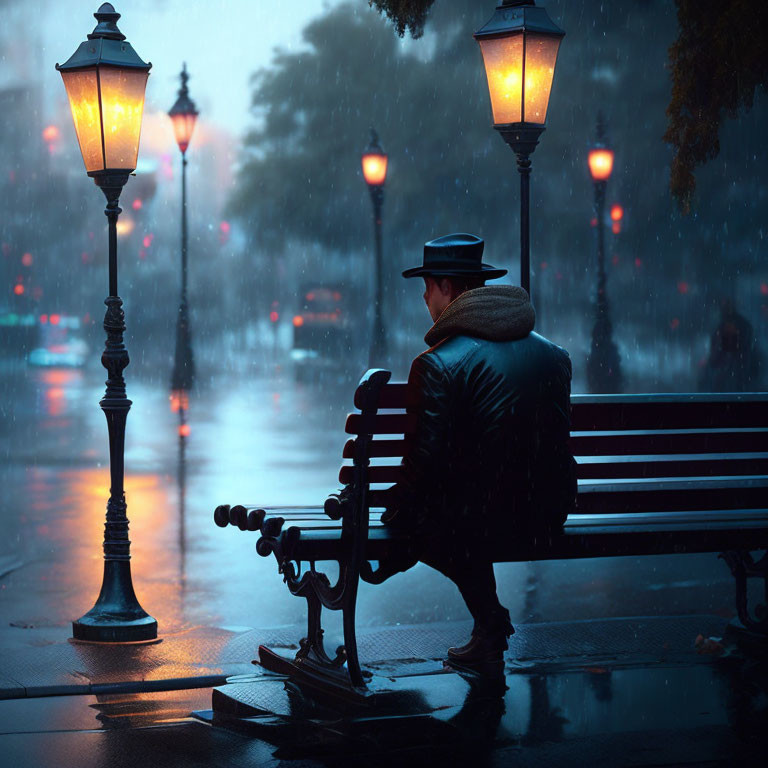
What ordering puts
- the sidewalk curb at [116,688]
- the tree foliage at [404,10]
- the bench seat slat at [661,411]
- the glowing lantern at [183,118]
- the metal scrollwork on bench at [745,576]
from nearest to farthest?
the sidewalk curb at [116,688], the bench seat slat at [661,411], the metal scrollwork on bench at [745,576], the tree foliage at [404,10], the glowing lantern at [183,118]

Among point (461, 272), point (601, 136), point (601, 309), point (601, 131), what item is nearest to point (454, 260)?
point (461, 272)

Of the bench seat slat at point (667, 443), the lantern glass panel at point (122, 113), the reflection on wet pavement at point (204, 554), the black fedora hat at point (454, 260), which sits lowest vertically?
the reflection on wet pavement at point (204, 554)

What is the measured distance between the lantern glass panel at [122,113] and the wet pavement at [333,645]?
2.61m

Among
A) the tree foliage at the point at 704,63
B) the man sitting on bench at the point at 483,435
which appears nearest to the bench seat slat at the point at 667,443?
the man sitting on bench at the point at 483,435

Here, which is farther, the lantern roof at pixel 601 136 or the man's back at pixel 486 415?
the lantern roof at pixel 601 136

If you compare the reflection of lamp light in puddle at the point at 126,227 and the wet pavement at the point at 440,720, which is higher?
the reflection of lamp light in puddle at the point at 126,227

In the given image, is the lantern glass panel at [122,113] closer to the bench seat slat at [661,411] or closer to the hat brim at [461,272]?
the hat brim at [461,272]

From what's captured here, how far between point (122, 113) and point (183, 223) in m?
25.0

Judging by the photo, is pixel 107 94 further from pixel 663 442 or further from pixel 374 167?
pixel 374 167

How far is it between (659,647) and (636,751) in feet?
6.10

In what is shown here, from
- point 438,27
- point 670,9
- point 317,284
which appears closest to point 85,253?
point 317,284

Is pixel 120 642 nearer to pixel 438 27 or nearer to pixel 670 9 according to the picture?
pixel 670 9

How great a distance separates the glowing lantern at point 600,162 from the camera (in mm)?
25516

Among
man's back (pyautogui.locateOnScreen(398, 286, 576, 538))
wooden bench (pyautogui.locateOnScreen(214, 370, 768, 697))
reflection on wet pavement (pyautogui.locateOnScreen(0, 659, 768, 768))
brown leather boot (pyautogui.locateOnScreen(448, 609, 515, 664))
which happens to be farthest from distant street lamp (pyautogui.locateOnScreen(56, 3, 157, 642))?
man's back (pyautogui.locateOnScreen(398, 286, 576, 538))
